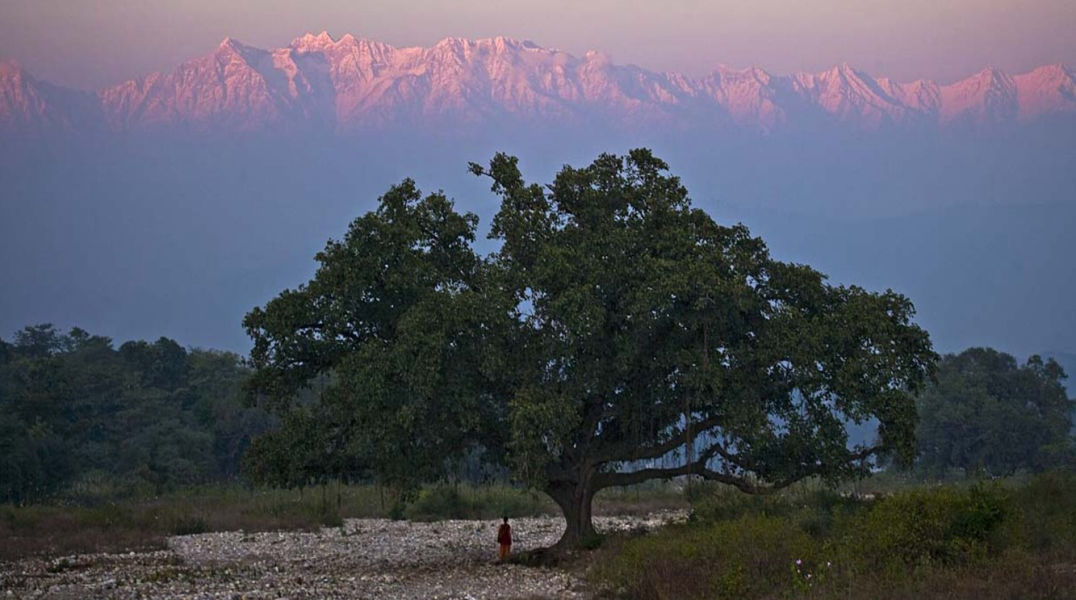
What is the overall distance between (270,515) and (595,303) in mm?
29277

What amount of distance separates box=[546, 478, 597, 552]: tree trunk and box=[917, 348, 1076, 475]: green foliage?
46603 mm

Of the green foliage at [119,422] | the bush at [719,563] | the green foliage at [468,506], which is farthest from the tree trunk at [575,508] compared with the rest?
the green foliage at [119,422]

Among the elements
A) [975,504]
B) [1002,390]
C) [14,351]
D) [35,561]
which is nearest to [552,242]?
[975,504]

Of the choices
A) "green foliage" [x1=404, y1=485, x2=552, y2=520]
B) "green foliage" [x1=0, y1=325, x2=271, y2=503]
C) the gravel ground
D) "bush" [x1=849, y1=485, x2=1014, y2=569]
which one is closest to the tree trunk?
the gravel ground

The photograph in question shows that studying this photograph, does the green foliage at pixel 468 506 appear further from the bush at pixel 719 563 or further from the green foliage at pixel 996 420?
the green foliage at pixel 996 420

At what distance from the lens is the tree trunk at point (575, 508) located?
3409cm

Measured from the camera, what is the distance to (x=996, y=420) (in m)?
77.2

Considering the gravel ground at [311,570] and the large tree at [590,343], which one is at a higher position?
the large tree at [590,343]

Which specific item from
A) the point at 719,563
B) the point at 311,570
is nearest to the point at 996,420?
the point at 311,570

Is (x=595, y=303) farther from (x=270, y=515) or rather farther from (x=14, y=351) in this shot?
(x=14, y=351)

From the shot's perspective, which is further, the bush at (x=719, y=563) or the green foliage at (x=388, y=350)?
the green foliage at (x=388, y=350)

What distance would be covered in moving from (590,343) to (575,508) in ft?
19.4

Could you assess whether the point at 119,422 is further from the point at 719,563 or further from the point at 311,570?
the point at 719,563

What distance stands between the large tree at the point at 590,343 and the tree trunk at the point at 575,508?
0.09 meters
